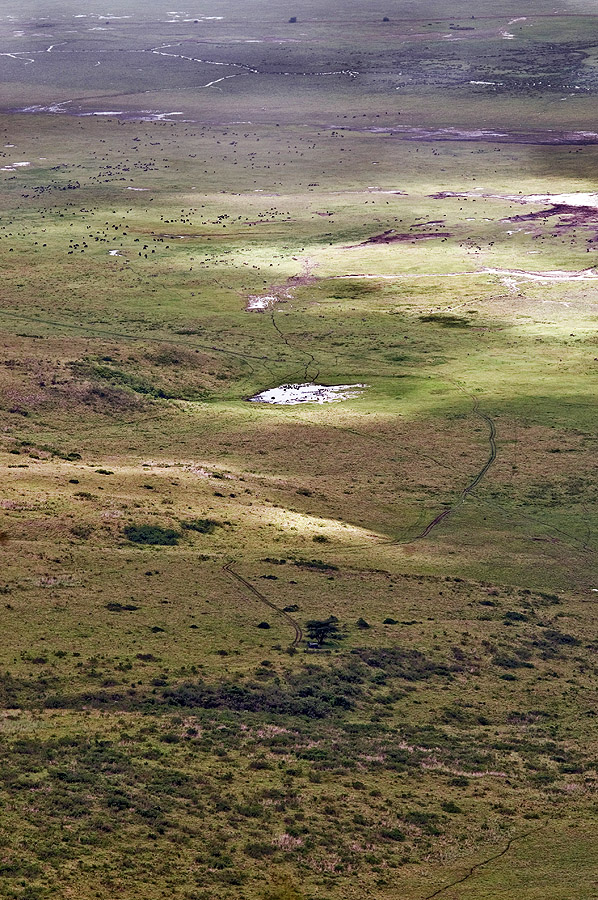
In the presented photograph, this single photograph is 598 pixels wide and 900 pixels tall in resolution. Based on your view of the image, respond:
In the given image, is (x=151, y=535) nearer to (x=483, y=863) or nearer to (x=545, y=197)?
(x=483, y=863)

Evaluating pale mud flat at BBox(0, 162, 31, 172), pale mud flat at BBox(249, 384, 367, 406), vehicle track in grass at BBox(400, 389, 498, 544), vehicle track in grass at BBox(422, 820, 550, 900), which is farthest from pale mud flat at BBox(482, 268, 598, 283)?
vehicle track in grass at BBox(422, 820, 550, 900)

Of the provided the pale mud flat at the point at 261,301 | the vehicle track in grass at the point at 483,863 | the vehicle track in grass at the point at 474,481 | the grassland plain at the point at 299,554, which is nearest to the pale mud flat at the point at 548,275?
the grassland plain at the point at 299,554

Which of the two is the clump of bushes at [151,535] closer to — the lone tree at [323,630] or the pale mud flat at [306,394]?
the lone tree at [323,630]

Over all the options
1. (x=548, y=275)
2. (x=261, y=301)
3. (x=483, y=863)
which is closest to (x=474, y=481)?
(x=483, y=863)

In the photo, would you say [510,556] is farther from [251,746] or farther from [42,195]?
[42,195]

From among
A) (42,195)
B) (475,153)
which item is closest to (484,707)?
(42,195)

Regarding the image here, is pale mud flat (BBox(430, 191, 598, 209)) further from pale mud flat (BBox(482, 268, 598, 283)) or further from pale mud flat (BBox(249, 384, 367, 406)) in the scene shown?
pale mud flat (BBox(249, 384, 367, 406))
